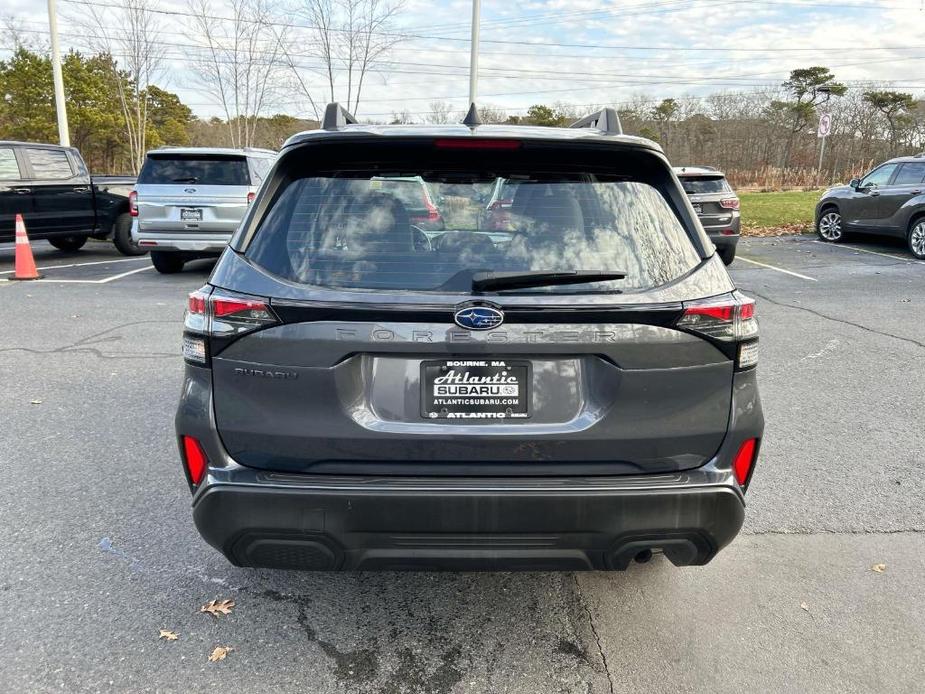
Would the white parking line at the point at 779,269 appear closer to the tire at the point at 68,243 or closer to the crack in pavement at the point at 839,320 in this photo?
the crack in pavement at the point at 839,320

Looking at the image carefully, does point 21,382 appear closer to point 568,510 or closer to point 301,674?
point 301,674

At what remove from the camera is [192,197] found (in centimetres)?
989

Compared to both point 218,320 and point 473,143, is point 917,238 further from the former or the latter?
point 218,320

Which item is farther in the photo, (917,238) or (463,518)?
(917,238)

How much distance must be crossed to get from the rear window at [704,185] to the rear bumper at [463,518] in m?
11.1

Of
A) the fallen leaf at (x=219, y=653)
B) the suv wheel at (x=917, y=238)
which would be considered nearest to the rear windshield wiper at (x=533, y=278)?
the fallen leaf at (x=219, y=653)

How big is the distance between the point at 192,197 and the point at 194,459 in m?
8.60

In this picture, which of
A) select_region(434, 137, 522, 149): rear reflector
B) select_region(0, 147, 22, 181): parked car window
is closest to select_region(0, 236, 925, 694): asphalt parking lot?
select_region(434, 137, 522, 149): rear reflector

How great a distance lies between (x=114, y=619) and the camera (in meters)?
2.64

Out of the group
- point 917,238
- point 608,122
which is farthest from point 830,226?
point 608,122

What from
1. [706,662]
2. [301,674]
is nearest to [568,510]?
[706,662]

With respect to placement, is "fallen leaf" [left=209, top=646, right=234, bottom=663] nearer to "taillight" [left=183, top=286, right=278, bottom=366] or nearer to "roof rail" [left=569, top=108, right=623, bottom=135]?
"taillight" [left=183, top=286, right=278, bottom=366]

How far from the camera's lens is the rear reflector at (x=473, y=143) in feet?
7.54

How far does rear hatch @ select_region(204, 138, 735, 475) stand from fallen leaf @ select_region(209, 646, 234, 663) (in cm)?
81
